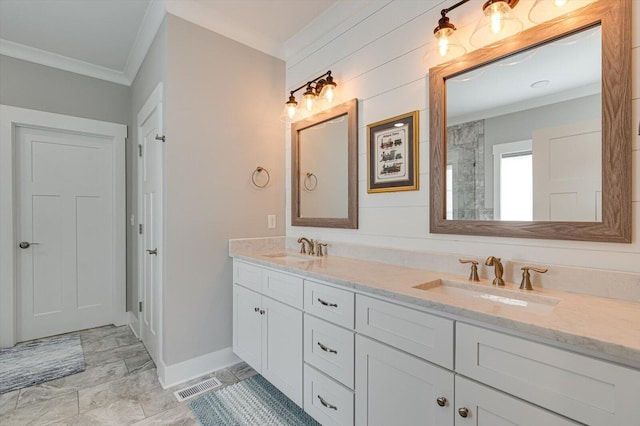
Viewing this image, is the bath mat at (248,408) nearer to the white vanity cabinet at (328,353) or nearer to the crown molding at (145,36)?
the white vanity cabinet at (328,353)

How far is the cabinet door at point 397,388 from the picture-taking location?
109cm

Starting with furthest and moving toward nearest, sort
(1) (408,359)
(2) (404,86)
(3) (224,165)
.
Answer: (3) (224,165) < (2) (404,86) < (1) (408,359)

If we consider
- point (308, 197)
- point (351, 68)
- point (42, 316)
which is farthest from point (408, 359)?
point (42, 316)

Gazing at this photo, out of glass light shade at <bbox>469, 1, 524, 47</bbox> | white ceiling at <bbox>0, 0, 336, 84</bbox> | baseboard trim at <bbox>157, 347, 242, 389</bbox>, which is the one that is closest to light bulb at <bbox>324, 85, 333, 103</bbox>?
white ceiling at <bbox>0, 0, 336, 84</bbox>

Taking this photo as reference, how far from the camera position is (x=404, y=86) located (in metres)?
1.81

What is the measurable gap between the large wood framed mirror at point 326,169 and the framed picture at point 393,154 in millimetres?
150

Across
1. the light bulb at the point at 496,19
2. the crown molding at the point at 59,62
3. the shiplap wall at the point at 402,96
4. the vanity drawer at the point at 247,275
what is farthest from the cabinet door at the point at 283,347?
the crown molding at the point at 59,62

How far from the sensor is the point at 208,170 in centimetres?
230

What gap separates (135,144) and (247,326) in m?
2.30

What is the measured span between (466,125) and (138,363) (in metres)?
2.90

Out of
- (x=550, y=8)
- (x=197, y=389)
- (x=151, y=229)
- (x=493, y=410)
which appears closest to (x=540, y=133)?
(x=550, y=8)

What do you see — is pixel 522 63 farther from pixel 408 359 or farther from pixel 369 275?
pixel 408 359

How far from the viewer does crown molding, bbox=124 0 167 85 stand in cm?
219

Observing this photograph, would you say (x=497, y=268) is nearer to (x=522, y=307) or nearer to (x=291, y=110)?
(x=522, y=307)
